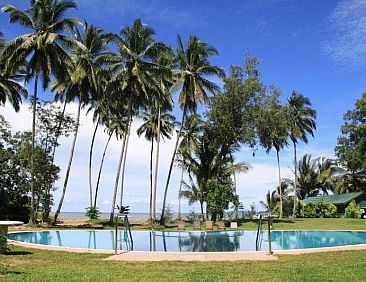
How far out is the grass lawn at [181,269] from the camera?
29.9 feet

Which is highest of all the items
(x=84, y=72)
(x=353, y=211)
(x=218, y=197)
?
(x=84, y=72)

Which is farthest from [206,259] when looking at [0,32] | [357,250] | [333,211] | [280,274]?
[333,211]

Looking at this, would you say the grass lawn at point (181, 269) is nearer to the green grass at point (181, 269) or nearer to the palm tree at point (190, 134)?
the green grass at point (181, 269)

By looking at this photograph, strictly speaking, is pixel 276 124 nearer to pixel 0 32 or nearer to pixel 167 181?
pixel 167 181

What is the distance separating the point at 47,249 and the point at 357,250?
10.6 metres

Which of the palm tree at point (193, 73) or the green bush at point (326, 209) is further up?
the palm tree at point (193, 73)

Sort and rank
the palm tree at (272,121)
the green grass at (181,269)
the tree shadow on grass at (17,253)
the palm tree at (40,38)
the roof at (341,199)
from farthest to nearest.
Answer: the roof at (341,199)
the palm tree at (272,121)
the palm tree at (40,38)
the tree shadow on grass at (17,253)
the green grass at (181,269)

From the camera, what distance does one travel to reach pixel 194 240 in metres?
22.9

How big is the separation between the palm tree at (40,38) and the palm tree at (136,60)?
3.77 meters

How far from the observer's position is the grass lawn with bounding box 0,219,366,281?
912 cm

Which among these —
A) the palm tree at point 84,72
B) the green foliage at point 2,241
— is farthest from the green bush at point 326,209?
the green foliage at point 2,241

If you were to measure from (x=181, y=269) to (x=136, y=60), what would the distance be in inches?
880

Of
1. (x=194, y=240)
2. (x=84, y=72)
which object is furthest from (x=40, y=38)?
(x=194, y=240)

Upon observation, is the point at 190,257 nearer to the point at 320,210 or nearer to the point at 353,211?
the point at 353,211
